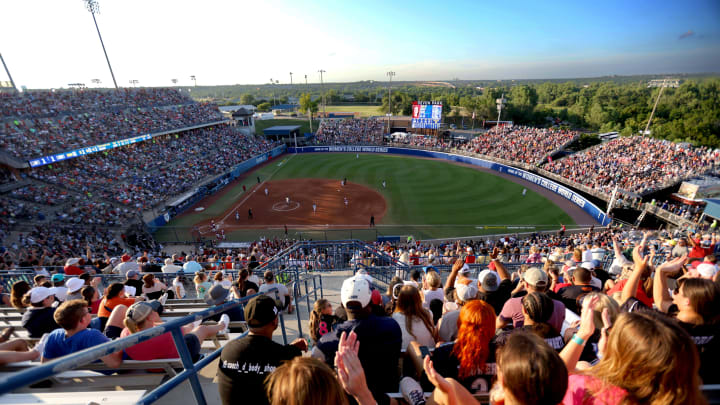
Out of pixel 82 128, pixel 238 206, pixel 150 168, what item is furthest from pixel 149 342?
pixel 82 128

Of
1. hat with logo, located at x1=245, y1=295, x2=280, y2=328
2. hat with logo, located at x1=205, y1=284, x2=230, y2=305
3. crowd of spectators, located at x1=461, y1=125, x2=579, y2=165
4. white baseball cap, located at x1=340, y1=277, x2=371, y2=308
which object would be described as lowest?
crowd of spectators, located at x1=461, y1=125, x2=579, y2=165

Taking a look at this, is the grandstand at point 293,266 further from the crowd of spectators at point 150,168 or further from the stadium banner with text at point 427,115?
the stadium banner with text at point 427,115

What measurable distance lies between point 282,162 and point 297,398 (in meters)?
49.1

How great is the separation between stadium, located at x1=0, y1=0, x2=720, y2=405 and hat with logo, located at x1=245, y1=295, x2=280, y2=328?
2 centimetres

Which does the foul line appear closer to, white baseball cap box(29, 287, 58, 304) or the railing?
white baseball cap box(29, 287, 58, 304)

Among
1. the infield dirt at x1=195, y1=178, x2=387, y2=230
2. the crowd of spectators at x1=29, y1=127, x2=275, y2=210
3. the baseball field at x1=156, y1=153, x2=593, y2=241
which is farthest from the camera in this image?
the crowd of spectators at x1=29, y1=127, x2=275, y2=210

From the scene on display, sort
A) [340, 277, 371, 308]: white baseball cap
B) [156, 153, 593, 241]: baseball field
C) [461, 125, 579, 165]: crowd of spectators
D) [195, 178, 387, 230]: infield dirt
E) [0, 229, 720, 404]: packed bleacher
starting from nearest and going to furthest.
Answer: [0, 229, 720, 404]: packed bleacher → [340, 277, 371, 308]: white baseball cap → [156, 153, 593, 241]: baseball field → [195, 178, 387, 230]: infield dirt → [461, 125, 579, 165]: crowd of spectators

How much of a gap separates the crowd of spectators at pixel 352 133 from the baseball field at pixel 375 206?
15693 millimetres

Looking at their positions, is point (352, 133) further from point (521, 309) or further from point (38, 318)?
point (521, 309)

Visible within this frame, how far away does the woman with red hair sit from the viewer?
2982 mm

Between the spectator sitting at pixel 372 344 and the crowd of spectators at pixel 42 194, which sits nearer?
the spectator sitting at pixel 372 344

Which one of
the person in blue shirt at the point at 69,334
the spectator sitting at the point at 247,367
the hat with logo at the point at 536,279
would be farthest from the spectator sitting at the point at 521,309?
the person in blue shirt at the point at 69,334

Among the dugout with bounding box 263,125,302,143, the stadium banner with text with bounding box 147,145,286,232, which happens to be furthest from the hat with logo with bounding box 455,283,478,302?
the dugout with bounding box 263,125,302,143

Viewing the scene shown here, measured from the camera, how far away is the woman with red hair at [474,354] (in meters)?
2.98
